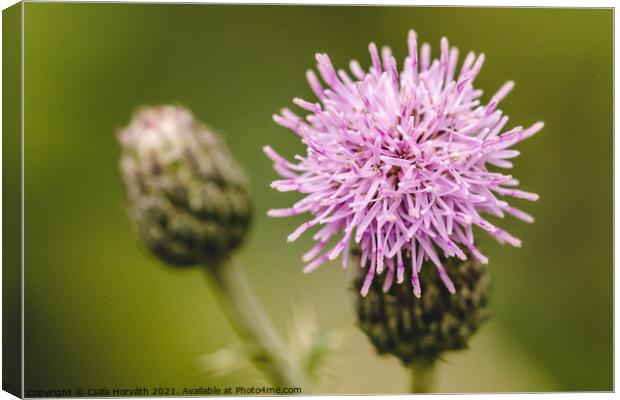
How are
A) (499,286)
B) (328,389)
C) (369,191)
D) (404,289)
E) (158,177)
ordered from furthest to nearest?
(499,286) → (328,389) → (158,177) → (404,289) → (369,191)

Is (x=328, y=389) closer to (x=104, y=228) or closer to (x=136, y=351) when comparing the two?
(x=136, y=351)

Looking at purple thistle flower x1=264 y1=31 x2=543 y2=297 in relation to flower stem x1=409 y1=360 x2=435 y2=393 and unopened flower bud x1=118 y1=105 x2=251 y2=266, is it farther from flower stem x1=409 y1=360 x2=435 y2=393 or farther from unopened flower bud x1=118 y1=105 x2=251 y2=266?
unopened flower bud x1=118 y1=105 x2=251 y2=266

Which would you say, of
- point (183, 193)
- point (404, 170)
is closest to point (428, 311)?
point (404, 170)

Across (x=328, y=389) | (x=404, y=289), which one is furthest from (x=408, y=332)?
(x=328, y=389)

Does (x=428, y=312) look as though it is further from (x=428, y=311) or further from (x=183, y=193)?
(x=183, y=193)

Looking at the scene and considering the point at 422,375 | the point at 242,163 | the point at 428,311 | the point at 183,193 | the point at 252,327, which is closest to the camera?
the point at 428,311

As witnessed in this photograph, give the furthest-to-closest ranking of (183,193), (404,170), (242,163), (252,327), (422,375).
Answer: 1. (242,163)
2. (252,327)
3. (183,193)
4. (422,375)
5. (404,170)

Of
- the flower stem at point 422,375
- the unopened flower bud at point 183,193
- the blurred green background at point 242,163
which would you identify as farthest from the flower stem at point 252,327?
the flower stem at point 422,375
